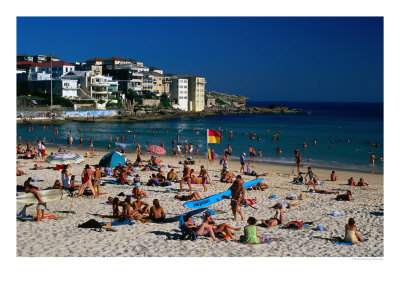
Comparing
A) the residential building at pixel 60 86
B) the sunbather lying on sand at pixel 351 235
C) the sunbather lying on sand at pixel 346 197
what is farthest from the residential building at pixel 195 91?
the sunbather lying on sand at pixel 351 235

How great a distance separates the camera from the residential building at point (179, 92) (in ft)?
323

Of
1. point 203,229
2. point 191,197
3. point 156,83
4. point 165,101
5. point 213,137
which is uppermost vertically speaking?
point 156,83

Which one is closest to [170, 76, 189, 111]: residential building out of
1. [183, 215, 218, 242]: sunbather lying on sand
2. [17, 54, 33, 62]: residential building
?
[17, 54, 33, 62]: residential building

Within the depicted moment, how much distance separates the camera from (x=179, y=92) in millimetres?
99000

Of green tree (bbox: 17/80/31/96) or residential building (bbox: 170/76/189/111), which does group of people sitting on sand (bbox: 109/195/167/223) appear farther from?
residential building (bbox: 170/76/189/111)

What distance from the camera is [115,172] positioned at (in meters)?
16.1

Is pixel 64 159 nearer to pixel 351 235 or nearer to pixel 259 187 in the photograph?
pixel 259 187

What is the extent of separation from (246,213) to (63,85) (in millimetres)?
67530

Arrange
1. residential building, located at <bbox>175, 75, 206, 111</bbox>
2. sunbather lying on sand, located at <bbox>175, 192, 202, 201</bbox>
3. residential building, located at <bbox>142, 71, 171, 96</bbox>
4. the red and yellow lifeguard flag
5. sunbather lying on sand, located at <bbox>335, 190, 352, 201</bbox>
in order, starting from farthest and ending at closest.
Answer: residential building, located at <bbox>175, 75, 206, 111</bbox> < residential building, located at <bbox>142, 71, 171, 96</bbox> < the red and yellow lifeguard flag < sunbather lying on sand, located at <bbox>335, 190, 352, 201</bbox> < sunbather lying on sand, located at <bbox>175, 192, 202, 201</bbox>

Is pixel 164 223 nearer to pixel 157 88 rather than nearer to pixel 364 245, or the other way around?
pixel 364 245

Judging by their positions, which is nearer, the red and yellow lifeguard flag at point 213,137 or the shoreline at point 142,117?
the red and yellow lifeguard flag at point 213,137

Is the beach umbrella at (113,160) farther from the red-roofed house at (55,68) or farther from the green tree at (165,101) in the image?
the green tree at (165,101)

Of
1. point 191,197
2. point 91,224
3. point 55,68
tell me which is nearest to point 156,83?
point 55,68

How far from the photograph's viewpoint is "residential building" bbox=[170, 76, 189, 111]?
3871 inches
